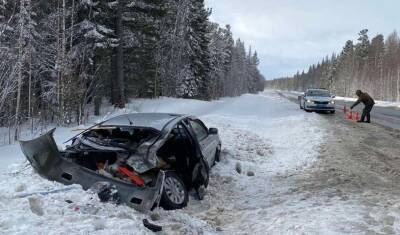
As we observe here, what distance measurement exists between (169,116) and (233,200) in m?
1.96

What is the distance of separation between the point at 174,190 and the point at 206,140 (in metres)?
2.62

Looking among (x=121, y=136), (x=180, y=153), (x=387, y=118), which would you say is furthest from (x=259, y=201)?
(x=387, y=118)

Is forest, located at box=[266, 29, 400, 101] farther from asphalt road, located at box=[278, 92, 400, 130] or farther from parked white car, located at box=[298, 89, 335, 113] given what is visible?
parked white car, located at box=[298, 89, 335, 113]

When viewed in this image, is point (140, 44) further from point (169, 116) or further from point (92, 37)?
point (169, 116)

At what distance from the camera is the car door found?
884cm

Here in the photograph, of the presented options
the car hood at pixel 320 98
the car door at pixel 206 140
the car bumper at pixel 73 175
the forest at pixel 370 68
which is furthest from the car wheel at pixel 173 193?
the forest at pixel 370 68

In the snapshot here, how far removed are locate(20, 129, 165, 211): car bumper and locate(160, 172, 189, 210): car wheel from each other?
271 mm

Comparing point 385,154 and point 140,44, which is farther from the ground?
point 140,44

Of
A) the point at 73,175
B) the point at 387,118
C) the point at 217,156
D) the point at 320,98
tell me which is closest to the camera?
the point at 73,175

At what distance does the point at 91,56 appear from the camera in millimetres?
21438

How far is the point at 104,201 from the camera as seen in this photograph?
5770mm

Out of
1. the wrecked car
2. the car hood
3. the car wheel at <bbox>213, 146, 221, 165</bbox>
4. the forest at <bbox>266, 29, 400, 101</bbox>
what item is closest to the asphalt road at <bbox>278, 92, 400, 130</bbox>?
the car hood

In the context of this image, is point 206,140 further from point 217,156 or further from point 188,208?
point 188,208

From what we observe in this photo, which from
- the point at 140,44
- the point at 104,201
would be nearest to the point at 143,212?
the point at 104,201
